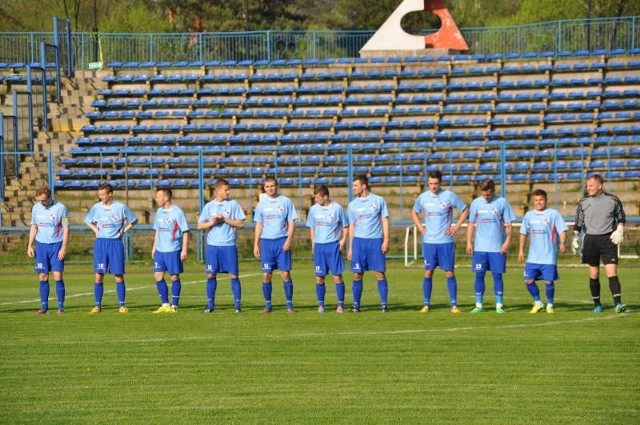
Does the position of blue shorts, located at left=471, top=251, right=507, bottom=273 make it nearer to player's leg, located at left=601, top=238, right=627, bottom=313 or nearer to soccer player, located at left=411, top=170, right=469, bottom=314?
soccer player, located at left=411, top=170, right=469, bottom=314

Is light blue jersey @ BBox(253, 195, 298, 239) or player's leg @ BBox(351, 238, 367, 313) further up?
light blue jersey @ BBox(253, 195, 298, 239)

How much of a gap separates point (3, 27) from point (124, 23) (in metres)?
7.24

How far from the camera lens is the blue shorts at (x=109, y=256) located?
19.3 metres

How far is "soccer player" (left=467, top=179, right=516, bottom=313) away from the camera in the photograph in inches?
734

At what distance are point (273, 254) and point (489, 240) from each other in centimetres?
337

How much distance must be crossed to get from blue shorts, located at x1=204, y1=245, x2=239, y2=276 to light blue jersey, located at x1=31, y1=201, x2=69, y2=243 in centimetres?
243

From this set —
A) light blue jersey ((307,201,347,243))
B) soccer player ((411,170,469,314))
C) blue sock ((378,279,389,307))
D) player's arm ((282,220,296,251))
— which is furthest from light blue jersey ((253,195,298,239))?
soccer player ((411,170,469,314))

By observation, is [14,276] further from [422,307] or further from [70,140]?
[422,307]

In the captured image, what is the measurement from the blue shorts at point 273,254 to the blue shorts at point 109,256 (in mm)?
2312

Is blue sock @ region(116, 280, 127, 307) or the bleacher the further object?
the bleacher

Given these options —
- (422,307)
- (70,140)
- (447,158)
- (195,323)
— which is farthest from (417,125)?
(195,323)

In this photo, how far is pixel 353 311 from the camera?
1897 cm

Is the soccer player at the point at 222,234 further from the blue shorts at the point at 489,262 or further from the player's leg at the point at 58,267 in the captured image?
the blue shorts at the point at 489,262

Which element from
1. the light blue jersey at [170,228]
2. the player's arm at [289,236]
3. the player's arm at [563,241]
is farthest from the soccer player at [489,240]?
the light blue jersey at [170,228]
